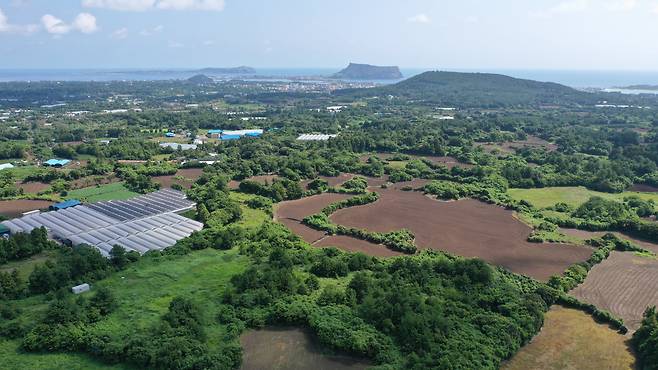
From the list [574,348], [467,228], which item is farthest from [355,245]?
[574,348]

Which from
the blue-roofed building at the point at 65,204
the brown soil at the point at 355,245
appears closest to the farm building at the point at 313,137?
the blue-roofed building at the point at 65,204

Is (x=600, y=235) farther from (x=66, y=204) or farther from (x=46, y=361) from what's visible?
(x=66, y=204)

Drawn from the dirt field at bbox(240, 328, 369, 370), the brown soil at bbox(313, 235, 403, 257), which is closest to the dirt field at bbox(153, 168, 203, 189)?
the brown soil at bbox(313, 235, 403, 257)

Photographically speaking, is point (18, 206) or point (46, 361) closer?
point (46, 361)

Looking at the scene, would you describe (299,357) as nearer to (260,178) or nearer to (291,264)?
(291,264)

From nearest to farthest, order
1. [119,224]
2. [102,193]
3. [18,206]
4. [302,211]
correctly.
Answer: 1. [119,224]
2. [302,211]
3. [18,206]
4. [102,193]

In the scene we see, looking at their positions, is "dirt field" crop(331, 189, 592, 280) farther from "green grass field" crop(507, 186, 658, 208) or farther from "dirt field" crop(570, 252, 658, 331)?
"green grass field" crop(507, 186, 658, 208)
